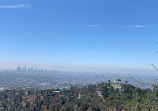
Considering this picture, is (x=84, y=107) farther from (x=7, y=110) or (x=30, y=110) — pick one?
(x=7, y=110)

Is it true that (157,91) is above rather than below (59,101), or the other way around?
above

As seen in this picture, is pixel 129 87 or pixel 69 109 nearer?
pixel 69 109

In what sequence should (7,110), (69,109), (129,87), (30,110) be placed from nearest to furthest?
(69,109), (30,110), (7,110), (129,87)

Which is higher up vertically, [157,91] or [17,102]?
[157,91]

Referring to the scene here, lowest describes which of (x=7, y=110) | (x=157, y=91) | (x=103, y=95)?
(x=7, y=110)

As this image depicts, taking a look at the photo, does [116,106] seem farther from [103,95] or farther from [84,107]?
[103,95]

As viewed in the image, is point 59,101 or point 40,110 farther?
point 59,101

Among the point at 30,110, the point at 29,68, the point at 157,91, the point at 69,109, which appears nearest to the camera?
the point at 157,91

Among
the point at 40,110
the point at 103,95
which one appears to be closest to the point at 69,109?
the point at 40,110

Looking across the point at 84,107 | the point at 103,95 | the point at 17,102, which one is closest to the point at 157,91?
the point at 84,107
